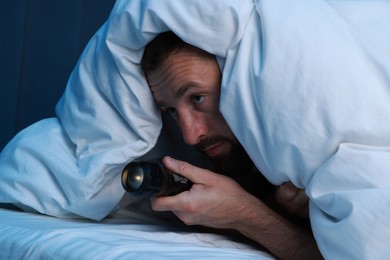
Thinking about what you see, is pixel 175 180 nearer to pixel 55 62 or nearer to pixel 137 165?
pixel 137 165

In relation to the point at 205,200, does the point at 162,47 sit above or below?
above

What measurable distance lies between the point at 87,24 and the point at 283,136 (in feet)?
2.90

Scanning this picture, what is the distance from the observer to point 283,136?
921 millimetres

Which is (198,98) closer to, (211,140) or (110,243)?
(211,140)

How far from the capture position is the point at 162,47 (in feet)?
3.65

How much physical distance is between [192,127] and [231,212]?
A: 0.18 m

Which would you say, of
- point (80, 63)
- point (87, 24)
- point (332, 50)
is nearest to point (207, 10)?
point (332, 50)

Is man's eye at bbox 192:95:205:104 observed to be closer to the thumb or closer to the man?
the man

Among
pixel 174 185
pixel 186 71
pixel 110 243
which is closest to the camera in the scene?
pixel 110 243

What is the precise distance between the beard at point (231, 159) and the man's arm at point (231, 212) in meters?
0.13

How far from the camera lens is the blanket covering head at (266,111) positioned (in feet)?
2.77

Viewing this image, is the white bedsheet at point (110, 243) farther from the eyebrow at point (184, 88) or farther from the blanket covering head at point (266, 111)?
the eyebrow at point (184, 88)

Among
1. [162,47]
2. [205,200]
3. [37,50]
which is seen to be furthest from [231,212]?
[37,50]

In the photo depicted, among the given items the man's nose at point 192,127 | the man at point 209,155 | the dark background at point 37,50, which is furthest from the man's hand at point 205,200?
the dark background at point 37,50
